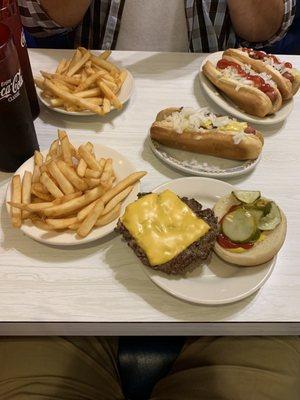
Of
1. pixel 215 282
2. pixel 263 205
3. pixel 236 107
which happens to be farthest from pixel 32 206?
pixel 236 107

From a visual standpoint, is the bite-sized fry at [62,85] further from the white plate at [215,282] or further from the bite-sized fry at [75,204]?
the white plate at [215,282]

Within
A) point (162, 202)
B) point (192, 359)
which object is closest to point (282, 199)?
point (162, 202)

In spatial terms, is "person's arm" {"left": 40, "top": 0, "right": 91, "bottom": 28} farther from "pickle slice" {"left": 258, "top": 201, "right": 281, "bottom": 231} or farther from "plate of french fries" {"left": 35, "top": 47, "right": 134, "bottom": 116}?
"pickle slice" {"left": 258, "top": 201, "right": 281, "bottom": 231}

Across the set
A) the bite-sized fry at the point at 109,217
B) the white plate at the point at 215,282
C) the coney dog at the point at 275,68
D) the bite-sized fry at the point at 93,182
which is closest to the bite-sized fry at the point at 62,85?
the bite-sized fry at the point at 93,182

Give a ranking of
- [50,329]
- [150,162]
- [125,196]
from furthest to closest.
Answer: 1. [150,162]
2. [125,196]
3. [50,329]

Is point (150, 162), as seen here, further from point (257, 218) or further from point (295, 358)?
point (295, 358)

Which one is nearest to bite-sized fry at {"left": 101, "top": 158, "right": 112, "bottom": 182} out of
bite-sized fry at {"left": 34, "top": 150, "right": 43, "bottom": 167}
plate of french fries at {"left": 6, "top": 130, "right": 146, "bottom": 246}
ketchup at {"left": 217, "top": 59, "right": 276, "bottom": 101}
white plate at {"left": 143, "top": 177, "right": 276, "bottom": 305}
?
plate of french fries at {"left": 6, "top": 130, "right": 146, "bottom": 246}
